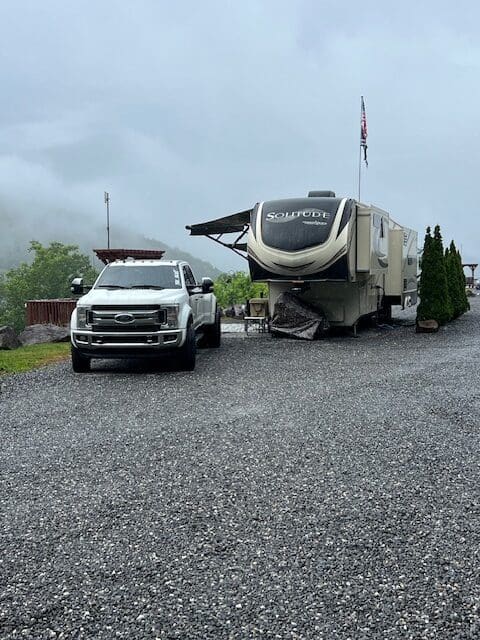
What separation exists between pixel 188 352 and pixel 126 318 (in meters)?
1.22

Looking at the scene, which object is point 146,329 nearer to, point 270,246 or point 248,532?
point 270,246

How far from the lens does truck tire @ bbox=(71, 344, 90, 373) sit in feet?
35.9

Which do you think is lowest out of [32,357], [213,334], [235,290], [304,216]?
[32,357]

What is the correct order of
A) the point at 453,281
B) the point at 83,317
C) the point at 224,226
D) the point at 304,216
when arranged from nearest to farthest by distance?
the point at 83,317
the point at 304,216
the point at 224,226
the point at 453,281

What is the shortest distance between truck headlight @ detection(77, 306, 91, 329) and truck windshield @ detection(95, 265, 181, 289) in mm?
1219

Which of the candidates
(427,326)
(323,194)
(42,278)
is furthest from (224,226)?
(42,278)

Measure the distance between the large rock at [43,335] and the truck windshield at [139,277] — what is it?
630cm

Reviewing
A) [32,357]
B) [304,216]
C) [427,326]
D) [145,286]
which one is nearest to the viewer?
[145,286]

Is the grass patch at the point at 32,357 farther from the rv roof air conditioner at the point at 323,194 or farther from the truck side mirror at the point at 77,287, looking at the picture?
the rv roof air conditioner at the point at 323,194

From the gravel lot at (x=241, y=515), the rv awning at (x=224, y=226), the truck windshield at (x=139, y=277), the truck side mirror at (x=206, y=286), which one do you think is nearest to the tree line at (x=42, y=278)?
the rv awning at (x=224, y=226)

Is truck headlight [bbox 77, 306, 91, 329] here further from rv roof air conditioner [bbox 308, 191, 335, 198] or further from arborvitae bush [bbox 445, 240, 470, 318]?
arborvitae bush [bbox 445, 240, 470, 318]

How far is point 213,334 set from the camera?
14.7 meters

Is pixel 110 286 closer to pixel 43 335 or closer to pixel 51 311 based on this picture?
pixel 43 335

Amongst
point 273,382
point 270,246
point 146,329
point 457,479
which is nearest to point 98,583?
point 457,479
